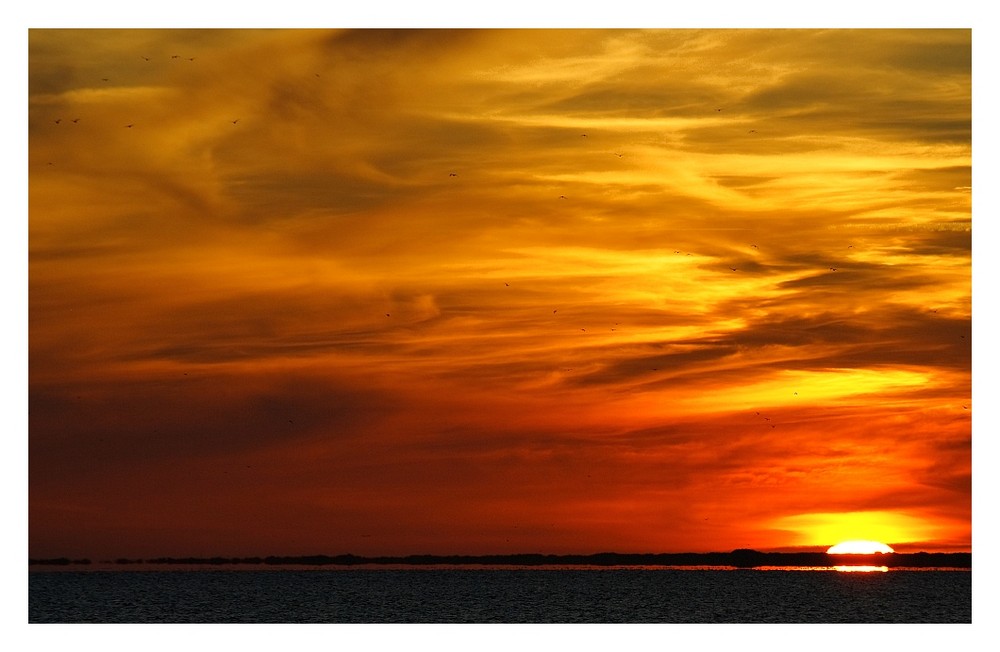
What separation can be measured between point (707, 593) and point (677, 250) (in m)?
66.1

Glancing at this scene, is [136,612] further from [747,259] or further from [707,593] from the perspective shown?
[747,259]

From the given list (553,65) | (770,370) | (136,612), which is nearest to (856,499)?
(770,370)

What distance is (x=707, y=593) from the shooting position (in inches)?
4008

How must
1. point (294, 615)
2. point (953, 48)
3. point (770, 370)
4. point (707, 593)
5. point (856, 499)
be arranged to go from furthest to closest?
point (707, 593), point (294, 615), point (856, 499), point (770, 370), point (953, 48)

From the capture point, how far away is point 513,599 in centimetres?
9344

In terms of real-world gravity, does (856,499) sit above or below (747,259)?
below

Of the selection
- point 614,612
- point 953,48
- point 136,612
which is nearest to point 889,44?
point 953,48

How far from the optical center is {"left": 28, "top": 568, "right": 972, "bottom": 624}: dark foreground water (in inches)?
3019

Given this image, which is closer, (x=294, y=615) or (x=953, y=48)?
(x=953, y=48)

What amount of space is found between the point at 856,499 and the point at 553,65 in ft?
71.8

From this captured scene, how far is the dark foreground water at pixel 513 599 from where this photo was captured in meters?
76.7

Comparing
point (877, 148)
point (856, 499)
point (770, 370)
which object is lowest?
point (856, 499)

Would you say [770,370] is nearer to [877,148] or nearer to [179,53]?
[877,148]
